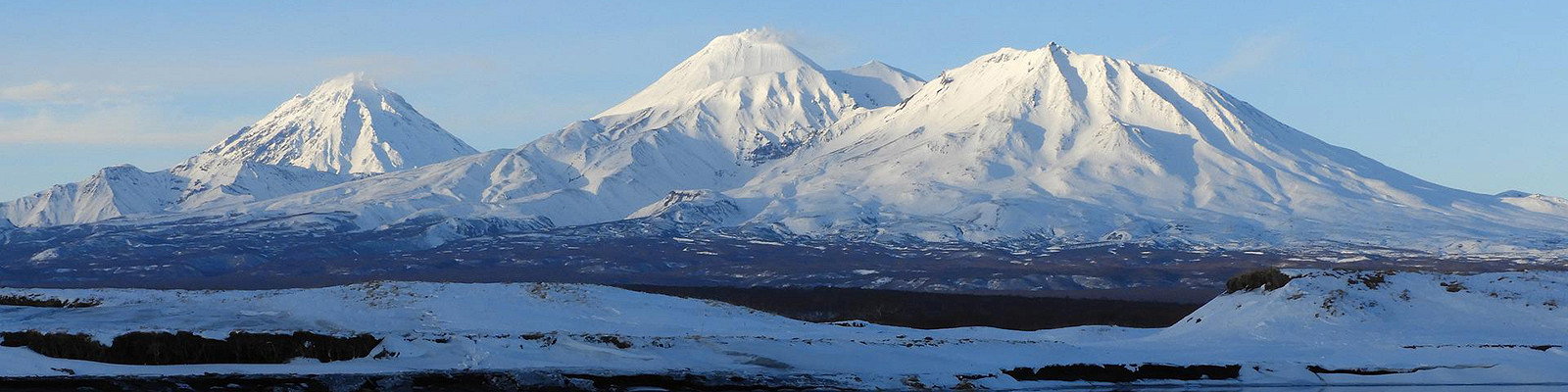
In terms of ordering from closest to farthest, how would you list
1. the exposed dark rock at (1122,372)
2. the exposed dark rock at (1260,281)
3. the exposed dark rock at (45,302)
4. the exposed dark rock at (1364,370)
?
the exposed dark rock at (1122,372) → the exposed dark rock at (1364,370) → the exposed dark rock at (1260,281) → the exposed dark rock at (45,302)

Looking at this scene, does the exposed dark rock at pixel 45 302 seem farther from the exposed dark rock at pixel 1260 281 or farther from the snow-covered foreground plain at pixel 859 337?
the exposed dark rock at pixel 1260 281

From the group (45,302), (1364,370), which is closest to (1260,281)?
(1364,370)

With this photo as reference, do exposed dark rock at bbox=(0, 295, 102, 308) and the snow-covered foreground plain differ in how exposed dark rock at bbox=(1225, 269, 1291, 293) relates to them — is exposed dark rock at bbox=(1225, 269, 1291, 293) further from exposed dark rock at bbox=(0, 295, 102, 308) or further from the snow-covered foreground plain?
exposed dark rock at bbox=(0, 295, 102, 308)

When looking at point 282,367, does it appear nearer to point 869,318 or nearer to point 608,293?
point 608,293

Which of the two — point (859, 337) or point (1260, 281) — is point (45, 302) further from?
point (1260, 281)

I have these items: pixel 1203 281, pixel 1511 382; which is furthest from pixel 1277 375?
pixel 1203 281

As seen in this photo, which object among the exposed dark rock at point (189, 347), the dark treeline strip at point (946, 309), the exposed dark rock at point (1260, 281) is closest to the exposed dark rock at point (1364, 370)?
the exposed dark rock at point (1260, 281)

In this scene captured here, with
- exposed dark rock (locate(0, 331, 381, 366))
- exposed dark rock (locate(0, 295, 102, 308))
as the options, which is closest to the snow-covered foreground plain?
exposed dark rock (locate(0, 331, 381, 366))
